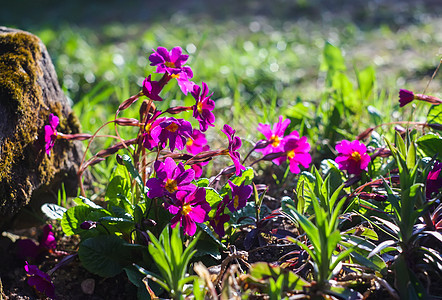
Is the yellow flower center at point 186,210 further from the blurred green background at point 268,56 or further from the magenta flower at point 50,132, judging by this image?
the blurred green background at point 268,56

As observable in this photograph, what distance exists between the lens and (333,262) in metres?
1.50

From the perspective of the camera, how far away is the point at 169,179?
5.55 feet

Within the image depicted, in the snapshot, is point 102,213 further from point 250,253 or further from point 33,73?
point 33,73

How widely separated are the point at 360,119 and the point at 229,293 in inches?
76.1

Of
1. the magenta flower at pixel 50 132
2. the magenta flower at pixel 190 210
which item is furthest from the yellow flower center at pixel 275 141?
the magenta flower at pixel 50 132

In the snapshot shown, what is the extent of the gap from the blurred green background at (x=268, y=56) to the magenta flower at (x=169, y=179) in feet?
3.37

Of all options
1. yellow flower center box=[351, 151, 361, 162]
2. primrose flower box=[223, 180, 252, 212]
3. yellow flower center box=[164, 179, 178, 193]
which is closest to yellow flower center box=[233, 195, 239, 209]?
primrose flower box=[223, 180, 252, 212]

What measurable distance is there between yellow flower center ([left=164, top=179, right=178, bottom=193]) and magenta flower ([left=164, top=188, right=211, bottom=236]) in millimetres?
35

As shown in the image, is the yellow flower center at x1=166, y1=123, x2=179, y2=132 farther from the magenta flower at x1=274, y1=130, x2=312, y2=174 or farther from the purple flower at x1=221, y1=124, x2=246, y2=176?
the magenta flower at x1=274, y1=130, x2=312, y2=174

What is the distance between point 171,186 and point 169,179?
25 millimetres

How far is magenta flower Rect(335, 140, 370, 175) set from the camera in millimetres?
1969

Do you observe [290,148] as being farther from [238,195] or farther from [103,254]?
[103,254]

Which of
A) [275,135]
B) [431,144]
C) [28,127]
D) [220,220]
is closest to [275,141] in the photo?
[275,135]

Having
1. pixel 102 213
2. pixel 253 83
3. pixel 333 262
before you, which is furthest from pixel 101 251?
pixel 253 83
